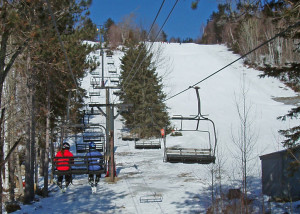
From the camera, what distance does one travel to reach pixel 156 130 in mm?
36031

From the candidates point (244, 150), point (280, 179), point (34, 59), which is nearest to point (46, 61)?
point (34, 59)

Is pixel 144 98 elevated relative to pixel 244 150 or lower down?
elevated

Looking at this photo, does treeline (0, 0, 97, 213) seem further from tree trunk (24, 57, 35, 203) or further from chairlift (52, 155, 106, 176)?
chairlift (52, 155, 106, 176)

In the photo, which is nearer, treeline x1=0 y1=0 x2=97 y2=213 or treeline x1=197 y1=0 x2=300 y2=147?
treeline x1=197 y1=0 x2=300 y2=147

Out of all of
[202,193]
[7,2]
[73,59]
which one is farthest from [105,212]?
[7,2]

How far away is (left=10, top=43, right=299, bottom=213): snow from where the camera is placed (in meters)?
14.1

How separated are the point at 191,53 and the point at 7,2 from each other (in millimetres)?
70872

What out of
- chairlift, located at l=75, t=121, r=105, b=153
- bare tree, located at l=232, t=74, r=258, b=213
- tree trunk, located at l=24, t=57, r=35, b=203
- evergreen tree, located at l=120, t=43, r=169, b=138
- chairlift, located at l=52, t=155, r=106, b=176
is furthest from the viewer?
evergreen tree, located at l=120, t=43, r=169, b=138

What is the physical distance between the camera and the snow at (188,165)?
1413 centimetres

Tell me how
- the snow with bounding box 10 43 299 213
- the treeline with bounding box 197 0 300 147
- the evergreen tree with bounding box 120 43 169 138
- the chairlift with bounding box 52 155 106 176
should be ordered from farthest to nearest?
the evergreen tree with bounding box 120 43 169 138 < the snow with bounding box 10 43 299 213 < the chairlift with bounding box 52 155 106 176 < the treeline with bounding box 197 0 300 147

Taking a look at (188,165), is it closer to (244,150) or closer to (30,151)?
(244,150)

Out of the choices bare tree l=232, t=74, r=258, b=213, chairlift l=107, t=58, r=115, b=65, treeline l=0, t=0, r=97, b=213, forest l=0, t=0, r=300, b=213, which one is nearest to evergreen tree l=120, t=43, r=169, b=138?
bare tree l=232, t=74, r=258, b=213

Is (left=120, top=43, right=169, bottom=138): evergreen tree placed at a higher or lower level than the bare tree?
higher

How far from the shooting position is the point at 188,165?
77.9 ft
